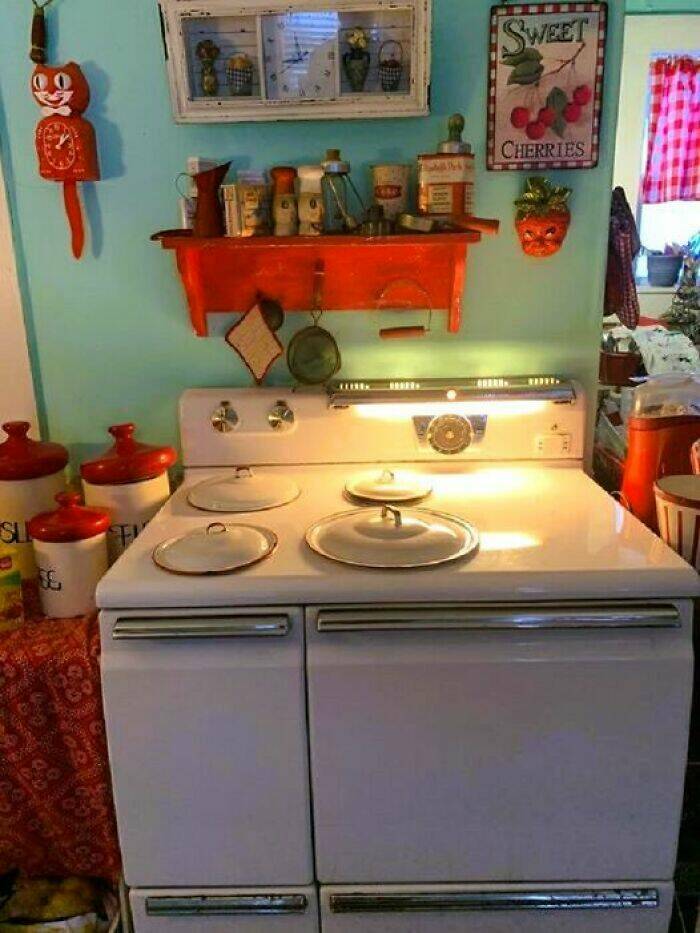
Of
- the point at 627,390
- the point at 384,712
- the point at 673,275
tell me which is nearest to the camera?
the point at 384,712

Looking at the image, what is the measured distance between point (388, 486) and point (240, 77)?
89cm

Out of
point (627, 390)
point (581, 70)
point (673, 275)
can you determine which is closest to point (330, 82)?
point (581, 70)

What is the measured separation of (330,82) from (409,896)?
5.08 feet

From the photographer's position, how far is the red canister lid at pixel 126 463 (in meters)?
1.54

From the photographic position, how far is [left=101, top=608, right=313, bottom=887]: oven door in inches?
46.9

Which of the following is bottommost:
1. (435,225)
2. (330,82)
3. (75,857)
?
→ (75,857)

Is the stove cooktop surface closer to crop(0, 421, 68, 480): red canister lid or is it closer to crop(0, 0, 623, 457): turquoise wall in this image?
crop(0, 421, 68, 480): red canister lid

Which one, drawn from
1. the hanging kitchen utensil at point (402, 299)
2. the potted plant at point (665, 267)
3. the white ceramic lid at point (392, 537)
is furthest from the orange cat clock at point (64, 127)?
the potted plant at point (665, 267)

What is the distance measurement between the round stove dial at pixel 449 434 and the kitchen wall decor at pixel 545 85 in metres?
0.55

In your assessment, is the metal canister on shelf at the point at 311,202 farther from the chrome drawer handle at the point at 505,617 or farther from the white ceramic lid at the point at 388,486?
the chrome drawer handle at the point at 505,617

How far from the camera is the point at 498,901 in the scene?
1.30m

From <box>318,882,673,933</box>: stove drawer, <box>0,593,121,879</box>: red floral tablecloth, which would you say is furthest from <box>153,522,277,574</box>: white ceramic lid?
<box>318,882,673,933</box>: stove drawer

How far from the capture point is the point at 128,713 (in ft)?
3.97

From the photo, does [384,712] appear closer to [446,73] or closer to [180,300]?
[180,300]
